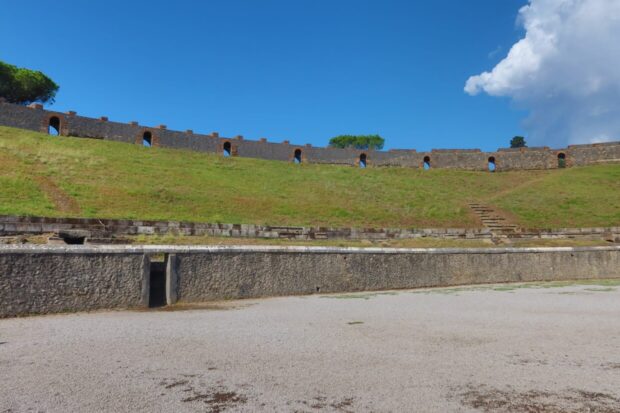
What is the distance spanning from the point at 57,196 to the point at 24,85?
53.6 metres

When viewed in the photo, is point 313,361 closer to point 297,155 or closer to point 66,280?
point 66,280

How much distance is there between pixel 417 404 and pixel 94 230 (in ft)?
47.8

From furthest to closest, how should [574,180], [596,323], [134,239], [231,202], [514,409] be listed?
[574,180] < [231,202] < [134,239] < [596,323] < [514,409]

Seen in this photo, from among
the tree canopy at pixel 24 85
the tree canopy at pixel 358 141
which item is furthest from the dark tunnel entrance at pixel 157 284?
the tree canopy at pixel 358 141

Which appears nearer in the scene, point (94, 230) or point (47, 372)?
point (47, 372)

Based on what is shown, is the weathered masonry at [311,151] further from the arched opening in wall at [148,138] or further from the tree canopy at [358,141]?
the tree canopy at [358,141]

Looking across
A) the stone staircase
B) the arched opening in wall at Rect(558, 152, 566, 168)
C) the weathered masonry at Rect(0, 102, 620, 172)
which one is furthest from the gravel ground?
the arched opening in wall at Rect(558, 152, 566, 168)

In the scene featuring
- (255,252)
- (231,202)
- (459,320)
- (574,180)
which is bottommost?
(459,320)

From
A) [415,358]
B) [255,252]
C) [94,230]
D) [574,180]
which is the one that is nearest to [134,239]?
[94,230]

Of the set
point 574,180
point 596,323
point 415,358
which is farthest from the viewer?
point 574,180

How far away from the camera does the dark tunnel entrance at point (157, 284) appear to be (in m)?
8.80

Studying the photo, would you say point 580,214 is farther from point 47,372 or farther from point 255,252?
point 47,372

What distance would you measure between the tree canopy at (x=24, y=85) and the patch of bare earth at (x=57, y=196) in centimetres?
4714

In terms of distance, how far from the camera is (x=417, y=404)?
12.2ft
